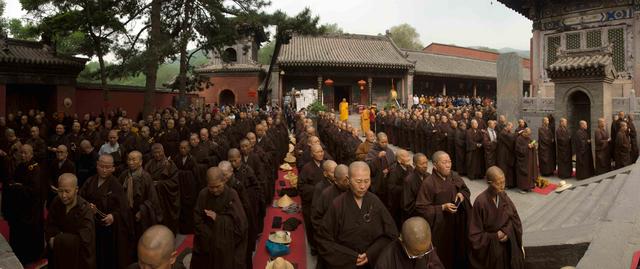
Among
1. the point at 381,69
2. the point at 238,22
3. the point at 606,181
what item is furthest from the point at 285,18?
the point at 381,69

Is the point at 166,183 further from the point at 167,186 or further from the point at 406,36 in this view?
the point at 406,36

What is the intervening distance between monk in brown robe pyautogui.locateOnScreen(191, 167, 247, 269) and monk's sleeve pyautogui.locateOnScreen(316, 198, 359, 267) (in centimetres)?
94

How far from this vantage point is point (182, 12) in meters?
14.8

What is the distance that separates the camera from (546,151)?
11102mm

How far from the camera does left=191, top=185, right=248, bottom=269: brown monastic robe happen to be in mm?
4055

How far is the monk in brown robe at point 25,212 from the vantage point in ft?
17.5

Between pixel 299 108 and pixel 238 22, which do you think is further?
pixel 299 108

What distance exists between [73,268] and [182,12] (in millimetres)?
12697

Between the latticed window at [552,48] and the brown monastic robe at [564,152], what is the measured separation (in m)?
9.09

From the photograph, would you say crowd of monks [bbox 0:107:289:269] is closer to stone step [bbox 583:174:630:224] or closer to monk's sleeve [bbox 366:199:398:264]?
monk's sleeve [bbox 366:199:398:264]

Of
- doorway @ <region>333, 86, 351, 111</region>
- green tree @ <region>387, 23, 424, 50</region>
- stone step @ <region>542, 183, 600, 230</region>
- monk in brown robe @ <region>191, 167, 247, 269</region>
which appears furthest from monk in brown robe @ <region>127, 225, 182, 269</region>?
green tree @ <region>387, 23, 424, 50</region>

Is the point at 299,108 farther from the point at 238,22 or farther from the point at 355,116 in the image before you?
the point at 238,22

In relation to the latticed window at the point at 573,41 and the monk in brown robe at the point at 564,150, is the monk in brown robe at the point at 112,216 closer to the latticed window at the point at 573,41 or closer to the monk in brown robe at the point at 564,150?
the monk in brown robe at the point at 564,150

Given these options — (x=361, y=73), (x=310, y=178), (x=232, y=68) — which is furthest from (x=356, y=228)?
(x=232, y=68)
